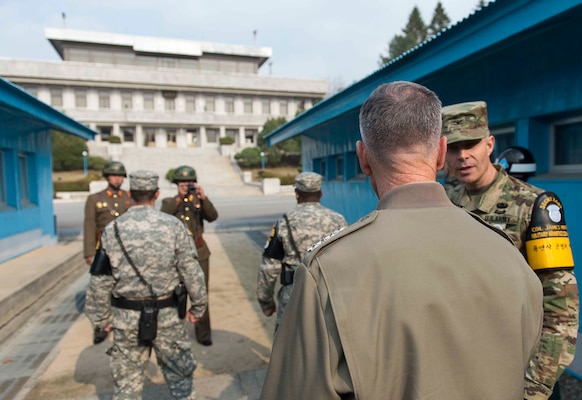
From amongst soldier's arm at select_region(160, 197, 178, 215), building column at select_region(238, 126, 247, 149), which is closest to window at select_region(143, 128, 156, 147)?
building column at select_region(238, 126, 247, 149)

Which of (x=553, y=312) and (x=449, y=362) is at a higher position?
(x=449, y=362)

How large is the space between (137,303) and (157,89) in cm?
4778

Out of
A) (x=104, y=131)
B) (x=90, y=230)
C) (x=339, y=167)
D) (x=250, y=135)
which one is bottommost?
(x=90, y=230)

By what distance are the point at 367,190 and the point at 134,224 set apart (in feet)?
18.6

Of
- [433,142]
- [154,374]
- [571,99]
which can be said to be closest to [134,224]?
[154,374]

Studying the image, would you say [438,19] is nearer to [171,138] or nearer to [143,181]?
[171,138]

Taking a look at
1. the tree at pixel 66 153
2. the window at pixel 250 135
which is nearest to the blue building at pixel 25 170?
the tree at pixel 66 153

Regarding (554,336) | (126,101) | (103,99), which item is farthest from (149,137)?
(554,336)

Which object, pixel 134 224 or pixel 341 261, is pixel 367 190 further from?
pixel 341 261

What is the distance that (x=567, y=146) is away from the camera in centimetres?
405

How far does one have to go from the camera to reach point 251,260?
8703mm

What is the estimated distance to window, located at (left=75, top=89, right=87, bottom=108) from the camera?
4328cm

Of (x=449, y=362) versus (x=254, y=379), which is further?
(x=254, y=379)

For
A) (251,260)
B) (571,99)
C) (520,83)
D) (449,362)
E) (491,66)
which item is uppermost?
(491,66)
